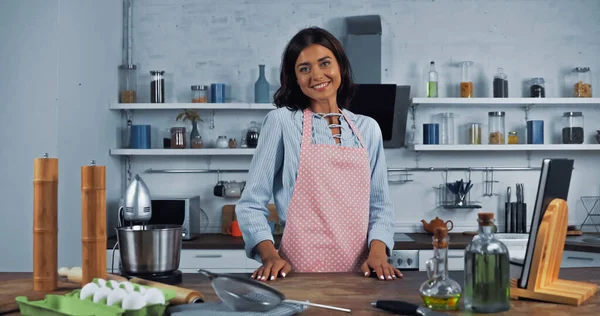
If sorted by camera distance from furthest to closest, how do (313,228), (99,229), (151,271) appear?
1. (313,228)
2. (151,271)
3. (99,229)

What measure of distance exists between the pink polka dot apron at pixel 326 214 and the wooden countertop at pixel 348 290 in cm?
23

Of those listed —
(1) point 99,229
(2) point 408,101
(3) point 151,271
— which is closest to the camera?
(1) point 99,229

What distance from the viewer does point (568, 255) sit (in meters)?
3.93

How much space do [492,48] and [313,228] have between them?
10.1 ft

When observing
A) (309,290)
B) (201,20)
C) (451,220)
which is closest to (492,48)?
(451,220)

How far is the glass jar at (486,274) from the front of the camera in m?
1.37

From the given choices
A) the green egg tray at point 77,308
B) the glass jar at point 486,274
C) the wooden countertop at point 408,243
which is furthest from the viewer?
the wooden countertop at point 408,243

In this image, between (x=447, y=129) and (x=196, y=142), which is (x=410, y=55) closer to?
(x=447, y=129)

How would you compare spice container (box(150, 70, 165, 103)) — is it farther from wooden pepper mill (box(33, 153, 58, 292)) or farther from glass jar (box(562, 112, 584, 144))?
wooden pepper mill (box(33, 153, 58, 292))

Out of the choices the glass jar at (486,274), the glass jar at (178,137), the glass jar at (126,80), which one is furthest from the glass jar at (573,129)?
the glass jar at (486,274)

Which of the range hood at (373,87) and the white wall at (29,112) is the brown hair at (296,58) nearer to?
the white wall at (29,112)

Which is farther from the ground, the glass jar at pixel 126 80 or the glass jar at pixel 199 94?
the glass jar at pixel 126 80

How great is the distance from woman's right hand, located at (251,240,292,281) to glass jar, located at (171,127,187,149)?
8.67 feet

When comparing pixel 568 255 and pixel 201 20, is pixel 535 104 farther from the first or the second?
pixel 201 20
